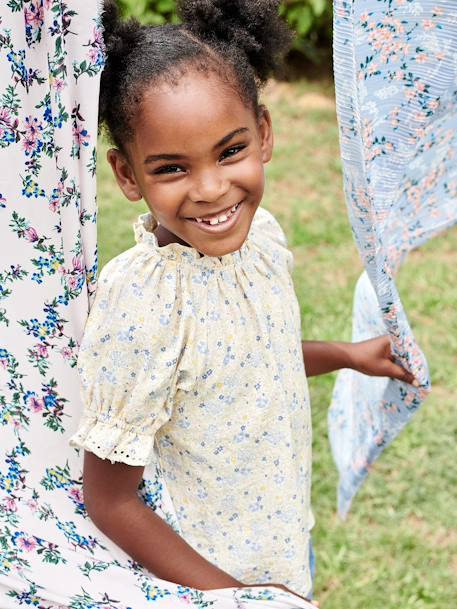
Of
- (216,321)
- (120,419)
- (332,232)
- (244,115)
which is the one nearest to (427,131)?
(244,115)

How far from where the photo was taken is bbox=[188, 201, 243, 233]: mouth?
1580 millimetres

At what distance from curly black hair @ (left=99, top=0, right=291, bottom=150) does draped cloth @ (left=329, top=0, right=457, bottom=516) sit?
0.16 m

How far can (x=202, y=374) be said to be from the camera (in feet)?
5.37

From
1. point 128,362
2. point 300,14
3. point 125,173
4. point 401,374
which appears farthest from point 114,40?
point 300,14

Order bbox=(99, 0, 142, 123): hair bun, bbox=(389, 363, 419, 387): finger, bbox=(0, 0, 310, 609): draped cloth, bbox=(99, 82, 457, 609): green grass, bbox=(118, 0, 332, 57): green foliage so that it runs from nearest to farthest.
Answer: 1. bbox=(0, 0, 310, 609): draped cloth
2. bbox=(99, 0, 142, 123): hair bun
3. bbox=(389, 363, 419, 387): finger
4. bbox=(99, 82, 457, 609): green grass
5. bbox=(118, 0, 332, 57): green foliage

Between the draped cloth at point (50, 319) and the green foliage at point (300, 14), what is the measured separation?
486cm

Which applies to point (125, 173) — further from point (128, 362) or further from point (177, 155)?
point (128, 362)

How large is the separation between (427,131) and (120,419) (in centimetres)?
99

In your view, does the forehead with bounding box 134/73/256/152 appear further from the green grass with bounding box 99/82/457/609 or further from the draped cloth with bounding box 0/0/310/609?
the green grass with bounding box 99/82/457/609

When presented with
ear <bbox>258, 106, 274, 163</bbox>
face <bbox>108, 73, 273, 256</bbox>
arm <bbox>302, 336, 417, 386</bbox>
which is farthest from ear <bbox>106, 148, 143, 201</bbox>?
arm <bbox>302, 336, 417, 386</bbox>

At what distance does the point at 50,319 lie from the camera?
161 cm

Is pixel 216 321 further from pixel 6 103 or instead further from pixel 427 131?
pixel 427 131

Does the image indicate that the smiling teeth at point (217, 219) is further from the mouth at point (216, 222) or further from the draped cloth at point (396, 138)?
the draped cloth at point (396, 138)

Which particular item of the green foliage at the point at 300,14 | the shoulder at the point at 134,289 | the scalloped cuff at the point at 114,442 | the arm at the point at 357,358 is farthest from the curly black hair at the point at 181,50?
the green foliage at the point at 300,14
